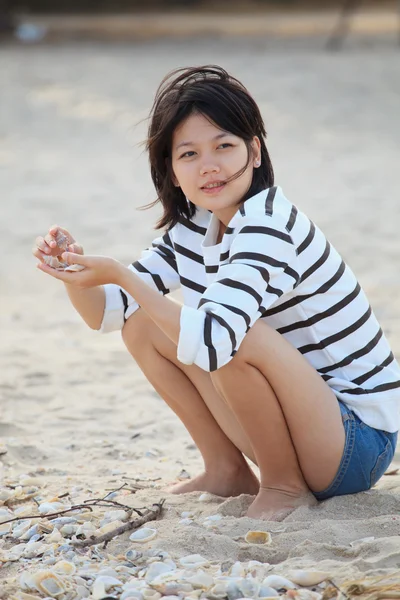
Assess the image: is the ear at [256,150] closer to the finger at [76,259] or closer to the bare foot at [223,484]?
the finger at [76,259]

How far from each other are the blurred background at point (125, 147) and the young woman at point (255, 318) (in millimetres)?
386

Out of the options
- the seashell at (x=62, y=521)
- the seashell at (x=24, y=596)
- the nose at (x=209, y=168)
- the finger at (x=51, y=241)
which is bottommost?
the seashell at (x=24, y=596)

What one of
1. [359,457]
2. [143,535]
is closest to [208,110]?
[359,457]

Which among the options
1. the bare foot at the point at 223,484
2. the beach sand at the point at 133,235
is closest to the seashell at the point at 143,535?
the beach sand at the point at 133,235

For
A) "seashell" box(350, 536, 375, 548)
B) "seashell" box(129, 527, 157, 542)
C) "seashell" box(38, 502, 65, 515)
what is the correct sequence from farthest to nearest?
1. "seashell" box(38, 502, 65, 515)
2. "seashell" box(129, 527, 157, 542)
3. "seashell" box(350, 536, 375, 548)

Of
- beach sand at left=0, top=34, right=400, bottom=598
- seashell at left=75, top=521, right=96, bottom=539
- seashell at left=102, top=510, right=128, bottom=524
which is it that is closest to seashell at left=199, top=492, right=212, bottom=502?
beach sand at left=0, top=34, right=400, bottom=598

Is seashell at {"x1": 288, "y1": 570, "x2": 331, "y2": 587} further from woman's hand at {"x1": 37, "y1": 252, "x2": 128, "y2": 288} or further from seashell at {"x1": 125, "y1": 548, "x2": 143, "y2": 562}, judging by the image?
woman's hand at {"x1": 37, "y1": 252, "x2": 128, "y2": 288}

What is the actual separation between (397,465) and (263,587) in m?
1.07

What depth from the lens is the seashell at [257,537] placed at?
7.25 feet

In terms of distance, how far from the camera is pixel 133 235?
5.80 m

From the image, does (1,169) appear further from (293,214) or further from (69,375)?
(293,214)

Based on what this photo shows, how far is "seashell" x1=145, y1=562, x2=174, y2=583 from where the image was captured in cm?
204

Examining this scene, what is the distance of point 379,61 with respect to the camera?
1220 centimetres

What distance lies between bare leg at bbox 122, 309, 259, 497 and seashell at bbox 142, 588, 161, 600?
0.68 metres
